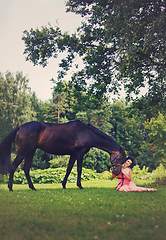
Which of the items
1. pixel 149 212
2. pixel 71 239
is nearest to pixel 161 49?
pixel 149 212

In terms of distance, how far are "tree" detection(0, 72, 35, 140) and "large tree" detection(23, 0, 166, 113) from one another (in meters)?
22.5

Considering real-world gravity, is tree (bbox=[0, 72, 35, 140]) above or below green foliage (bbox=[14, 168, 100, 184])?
above

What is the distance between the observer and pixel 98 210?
18.4 ft

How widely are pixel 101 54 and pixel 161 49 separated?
14.3 ft

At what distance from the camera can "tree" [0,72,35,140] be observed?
37.3 metres

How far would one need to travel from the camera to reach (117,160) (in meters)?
9.98

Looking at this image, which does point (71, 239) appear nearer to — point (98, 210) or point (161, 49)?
point (98, 210)

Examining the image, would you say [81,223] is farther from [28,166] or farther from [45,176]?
[45,176]

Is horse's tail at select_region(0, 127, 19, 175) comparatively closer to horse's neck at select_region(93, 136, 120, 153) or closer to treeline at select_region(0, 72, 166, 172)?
horse's neck at select_region(93, 136, 120, 153)

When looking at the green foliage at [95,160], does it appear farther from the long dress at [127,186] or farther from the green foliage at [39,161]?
the long dress at [127,186]

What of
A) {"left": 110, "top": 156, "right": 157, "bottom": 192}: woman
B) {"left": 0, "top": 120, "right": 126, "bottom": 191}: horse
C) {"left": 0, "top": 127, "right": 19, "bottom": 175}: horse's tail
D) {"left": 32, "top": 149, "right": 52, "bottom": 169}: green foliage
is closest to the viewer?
{"left": 0, "top": 127, "right": 19, "bottom": 175}: horse's tail

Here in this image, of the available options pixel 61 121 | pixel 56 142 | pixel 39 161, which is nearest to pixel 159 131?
pixel 61 121

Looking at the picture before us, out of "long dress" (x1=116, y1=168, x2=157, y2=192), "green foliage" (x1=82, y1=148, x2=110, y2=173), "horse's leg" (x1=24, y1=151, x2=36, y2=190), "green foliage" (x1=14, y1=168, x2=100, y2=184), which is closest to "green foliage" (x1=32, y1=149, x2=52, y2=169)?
"green foliage" (x1=82, y1=148, x2=110, y2=173)

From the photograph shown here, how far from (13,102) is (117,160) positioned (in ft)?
108
